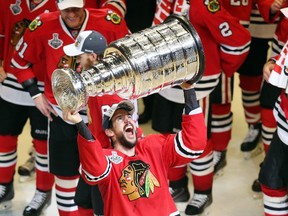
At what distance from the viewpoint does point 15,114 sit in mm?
4020

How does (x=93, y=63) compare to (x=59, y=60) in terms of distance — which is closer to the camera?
(x=93, y=63)

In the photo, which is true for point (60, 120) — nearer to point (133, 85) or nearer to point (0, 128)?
point (0, 128)

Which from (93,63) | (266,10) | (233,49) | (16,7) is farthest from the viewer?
(266,10)

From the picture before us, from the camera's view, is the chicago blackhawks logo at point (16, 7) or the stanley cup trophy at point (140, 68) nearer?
the stanley cup trophy at point (140, 68)

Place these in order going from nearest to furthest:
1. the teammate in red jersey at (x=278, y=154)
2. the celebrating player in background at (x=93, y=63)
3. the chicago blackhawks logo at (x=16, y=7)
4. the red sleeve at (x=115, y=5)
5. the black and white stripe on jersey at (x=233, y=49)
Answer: the celebrating player in background at (x=93, y=63), the teammate in red jersey at (x=278, y=154), the black and white stripe on jersey at (x=233, y=49), the chicago blackhawks logo at (x=16, y=7), the red sleeve at (x=115, y=5)

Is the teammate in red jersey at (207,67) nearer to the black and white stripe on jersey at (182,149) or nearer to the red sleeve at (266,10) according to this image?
the red sleeve at (266,10)

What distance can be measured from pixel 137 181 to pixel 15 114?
4.04 feet

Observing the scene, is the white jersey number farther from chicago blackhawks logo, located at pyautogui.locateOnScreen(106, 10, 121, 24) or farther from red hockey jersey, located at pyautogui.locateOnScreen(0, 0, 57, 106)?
red hockey jersey, located at pyautogui.locateOnScreen(0, 0, 57, 106)

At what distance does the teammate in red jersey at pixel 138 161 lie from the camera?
2967mm

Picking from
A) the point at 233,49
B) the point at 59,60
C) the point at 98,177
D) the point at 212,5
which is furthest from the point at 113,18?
the point at 98,177

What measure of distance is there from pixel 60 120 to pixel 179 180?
32.8 inches

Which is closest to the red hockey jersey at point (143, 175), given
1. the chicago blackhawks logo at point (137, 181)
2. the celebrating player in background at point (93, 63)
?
the chicago blackhawks logo at point (137, 181)

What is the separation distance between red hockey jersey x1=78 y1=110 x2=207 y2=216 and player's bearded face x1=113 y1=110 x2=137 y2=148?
51mm

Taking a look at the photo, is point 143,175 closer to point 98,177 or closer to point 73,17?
point 98,177
